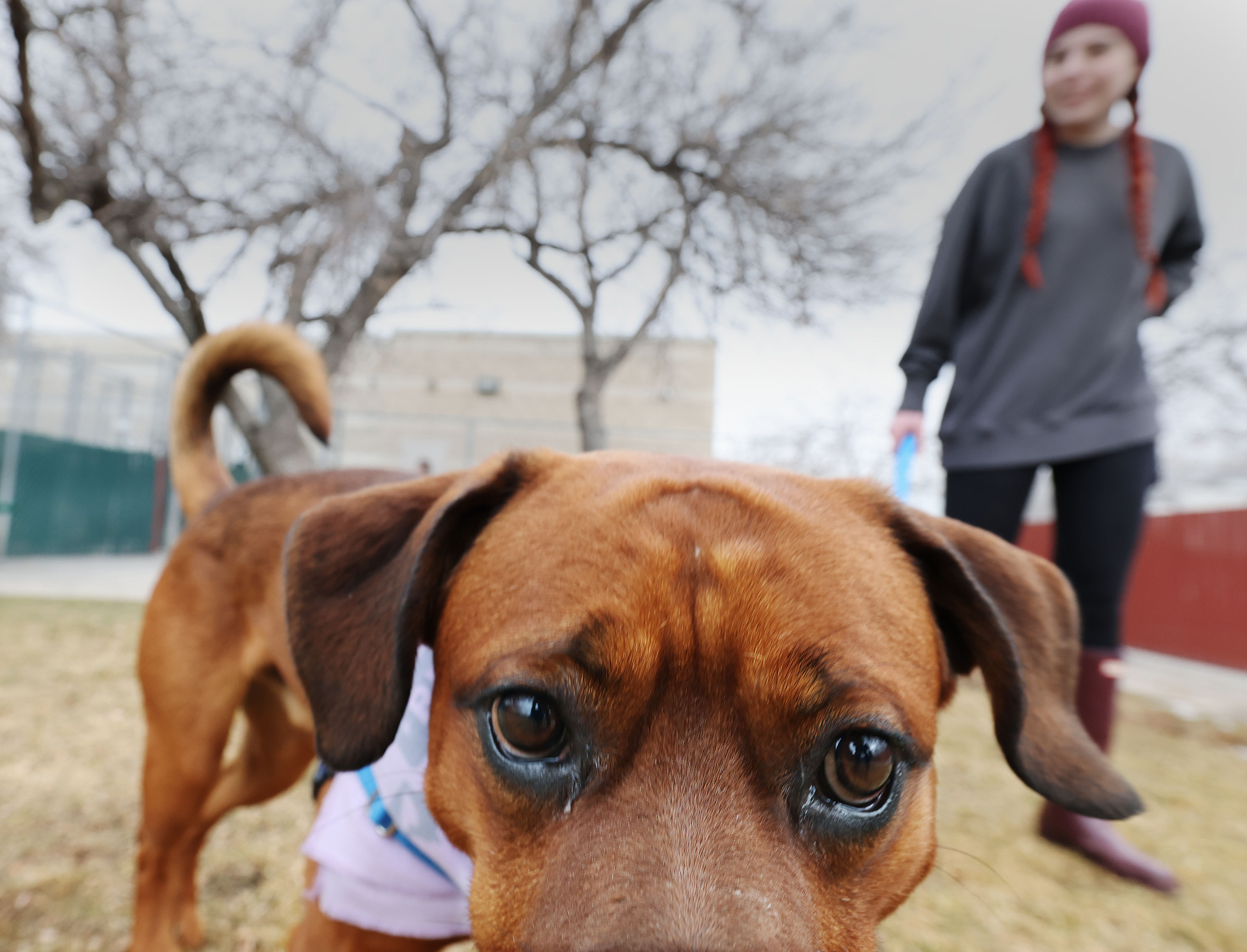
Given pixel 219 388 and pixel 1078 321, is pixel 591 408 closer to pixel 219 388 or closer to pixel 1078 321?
pixel 219 388

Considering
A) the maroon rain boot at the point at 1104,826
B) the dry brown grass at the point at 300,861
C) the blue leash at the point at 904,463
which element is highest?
the blue leash at the point at 904,463

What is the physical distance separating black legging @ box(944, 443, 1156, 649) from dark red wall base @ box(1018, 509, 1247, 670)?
27.9 feet

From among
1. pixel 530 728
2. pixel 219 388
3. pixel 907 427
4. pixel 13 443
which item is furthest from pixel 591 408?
pixel 530 728

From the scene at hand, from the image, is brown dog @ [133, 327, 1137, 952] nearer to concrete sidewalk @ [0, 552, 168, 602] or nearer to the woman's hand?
the woman's hand

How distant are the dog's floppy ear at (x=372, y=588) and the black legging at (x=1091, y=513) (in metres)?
2.12

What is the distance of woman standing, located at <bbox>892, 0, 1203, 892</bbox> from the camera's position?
282 cm

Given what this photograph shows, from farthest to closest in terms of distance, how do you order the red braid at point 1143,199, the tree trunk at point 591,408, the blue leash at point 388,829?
the tree trunk at point 591,408 → the red braid at point 1143,199 → the blue leash at point 388,829

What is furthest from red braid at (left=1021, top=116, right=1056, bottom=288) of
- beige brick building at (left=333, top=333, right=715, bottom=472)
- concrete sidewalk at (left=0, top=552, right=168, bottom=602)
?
beige brick building at (left=333, top=333, right=715, bottom=472)

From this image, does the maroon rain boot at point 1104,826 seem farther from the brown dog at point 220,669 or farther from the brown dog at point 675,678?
the brown dog at point 220,669

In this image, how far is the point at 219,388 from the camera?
117 inches

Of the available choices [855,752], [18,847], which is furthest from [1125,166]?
[18,847]

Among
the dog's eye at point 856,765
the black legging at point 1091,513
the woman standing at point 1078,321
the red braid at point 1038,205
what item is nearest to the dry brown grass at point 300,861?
the woman standing at point 1078,321

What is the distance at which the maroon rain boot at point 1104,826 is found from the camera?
2990 millimetres

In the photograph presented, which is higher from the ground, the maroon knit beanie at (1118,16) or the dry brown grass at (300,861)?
the maroon knit beanie at (1118,16)
